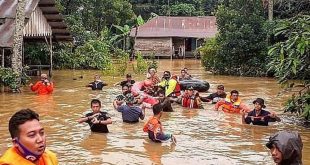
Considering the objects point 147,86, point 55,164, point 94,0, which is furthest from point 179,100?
point 94,0

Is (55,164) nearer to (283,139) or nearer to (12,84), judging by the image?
(283,139)

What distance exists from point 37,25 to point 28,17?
115 inches

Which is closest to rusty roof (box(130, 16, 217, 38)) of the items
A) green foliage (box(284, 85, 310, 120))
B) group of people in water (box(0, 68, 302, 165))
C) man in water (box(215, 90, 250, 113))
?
group of people in water (box(0, 68, 302, 165))

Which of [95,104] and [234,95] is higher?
[95,104]

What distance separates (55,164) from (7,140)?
7315 mm

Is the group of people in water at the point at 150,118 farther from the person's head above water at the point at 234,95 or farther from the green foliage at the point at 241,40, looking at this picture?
the green foliage at the point at 241,40

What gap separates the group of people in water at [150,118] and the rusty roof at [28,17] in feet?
7.71

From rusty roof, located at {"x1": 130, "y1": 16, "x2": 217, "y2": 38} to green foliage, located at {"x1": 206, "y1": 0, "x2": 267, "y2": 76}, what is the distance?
17698mm

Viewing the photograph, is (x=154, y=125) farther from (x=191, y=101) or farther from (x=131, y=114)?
(x=191, y=101)

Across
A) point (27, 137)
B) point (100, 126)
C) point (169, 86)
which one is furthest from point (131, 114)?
point (27, 137)

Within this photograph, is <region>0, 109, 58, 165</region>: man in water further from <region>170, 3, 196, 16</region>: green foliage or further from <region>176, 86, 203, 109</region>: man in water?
<region>170, 3, 196, 16</region>: green foliage

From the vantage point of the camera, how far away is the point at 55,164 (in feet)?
11.6

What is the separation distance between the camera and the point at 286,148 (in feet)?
11.3

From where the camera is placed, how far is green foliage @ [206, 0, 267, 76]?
28.5 m
